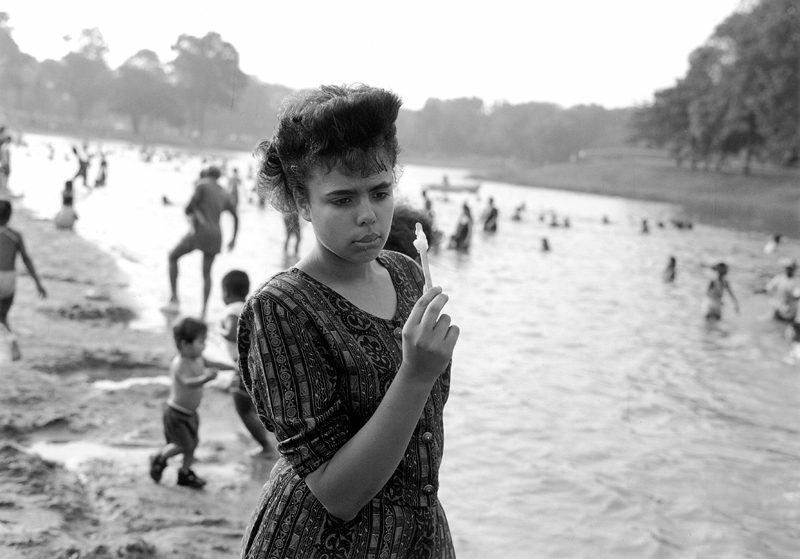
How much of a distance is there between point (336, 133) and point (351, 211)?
0.16 metres

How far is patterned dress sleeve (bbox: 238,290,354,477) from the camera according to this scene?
154cm

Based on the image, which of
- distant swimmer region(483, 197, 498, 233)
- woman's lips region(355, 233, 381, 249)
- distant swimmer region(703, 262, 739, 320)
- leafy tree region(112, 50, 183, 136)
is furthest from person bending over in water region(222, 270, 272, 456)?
leafy tree region(112, 50, 183, 136)

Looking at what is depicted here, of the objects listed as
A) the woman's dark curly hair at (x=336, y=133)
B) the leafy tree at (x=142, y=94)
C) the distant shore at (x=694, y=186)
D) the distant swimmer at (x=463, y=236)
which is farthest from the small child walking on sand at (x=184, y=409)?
the leafy tree at (x=142, y=94)

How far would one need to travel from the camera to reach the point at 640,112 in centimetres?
7481

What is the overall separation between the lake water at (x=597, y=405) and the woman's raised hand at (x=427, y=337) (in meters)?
3.43

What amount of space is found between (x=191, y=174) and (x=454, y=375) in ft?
149

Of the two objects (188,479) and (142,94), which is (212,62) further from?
(142,94)

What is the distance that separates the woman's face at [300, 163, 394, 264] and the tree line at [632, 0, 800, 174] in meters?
57.6

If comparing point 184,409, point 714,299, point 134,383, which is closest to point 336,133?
point 184,409

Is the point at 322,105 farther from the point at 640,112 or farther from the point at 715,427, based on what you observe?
the point at 640,112

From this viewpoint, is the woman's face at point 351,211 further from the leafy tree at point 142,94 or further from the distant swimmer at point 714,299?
the leafy tree at point 142,94

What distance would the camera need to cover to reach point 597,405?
27.8 ft

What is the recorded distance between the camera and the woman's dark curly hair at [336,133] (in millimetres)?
1605

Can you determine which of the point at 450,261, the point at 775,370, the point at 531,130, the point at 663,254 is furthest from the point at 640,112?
the point at 775,370
